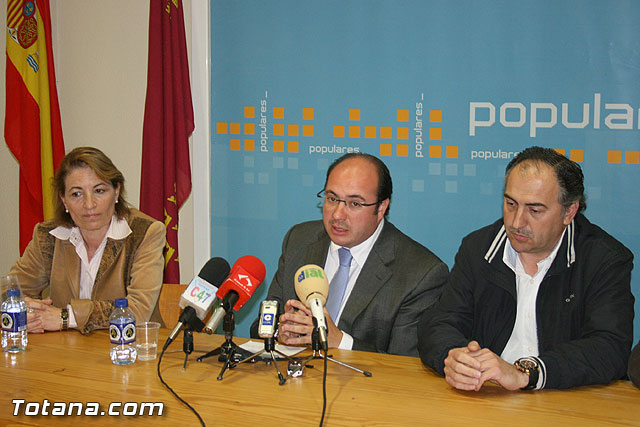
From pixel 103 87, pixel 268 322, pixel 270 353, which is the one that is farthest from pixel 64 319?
pixel 103 87

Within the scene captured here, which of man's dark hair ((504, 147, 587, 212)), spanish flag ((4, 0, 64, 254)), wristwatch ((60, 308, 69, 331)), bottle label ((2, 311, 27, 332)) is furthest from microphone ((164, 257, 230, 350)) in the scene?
spanish flag ((4, 0, 64, 254))

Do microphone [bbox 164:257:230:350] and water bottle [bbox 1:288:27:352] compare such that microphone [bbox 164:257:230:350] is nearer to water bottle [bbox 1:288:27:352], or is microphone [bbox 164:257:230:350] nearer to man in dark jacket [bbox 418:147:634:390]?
water bottle [bbox 1:288:27:352]

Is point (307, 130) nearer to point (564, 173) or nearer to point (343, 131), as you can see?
point (343, 131)

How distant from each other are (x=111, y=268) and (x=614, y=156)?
118 inches

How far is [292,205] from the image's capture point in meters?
4.46

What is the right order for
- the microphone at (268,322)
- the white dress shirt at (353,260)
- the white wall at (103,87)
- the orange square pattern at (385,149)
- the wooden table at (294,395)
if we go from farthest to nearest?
the white wall at (103,87) < the orange square pattern at (385,149) < the white dress shirt at (353,260) < the microphone at (268,322) < the wooden table at (294,395)

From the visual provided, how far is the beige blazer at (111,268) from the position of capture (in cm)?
319

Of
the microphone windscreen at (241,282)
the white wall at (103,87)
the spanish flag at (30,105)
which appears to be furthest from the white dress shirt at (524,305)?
the spanish flag at (30,105)

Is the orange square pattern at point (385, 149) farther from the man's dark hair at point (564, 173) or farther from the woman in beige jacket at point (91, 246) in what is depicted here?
the man's dark hair at point (564, 173)

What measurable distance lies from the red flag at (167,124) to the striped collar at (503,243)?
2486mm

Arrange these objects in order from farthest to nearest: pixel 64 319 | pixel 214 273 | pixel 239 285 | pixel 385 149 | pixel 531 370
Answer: pixel 385 149, pixel 64 319, pixel 214 273, pixel 239 285, pixel 531 370

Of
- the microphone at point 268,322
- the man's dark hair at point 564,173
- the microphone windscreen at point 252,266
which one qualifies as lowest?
the microphone at point 268,322

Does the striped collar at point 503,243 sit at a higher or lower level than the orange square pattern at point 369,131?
lower

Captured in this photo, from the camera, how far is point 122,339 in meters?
2.44
